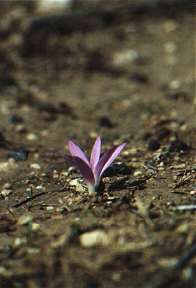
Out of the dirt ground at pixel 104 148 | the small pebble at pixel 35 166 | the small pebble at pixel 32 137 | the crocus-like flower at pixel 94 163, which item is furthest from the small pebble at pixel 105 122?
the crocus-like flower at pixel 94 163

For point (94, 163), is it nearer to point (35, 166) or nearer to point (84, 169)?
point (84, 169)

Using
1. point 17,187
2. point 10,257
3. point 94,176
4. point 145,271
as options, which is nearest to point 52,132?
point 17,187

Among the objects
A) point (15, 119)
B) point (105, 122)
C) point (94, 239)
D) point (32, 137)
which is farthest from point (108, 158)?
point (15, 119)

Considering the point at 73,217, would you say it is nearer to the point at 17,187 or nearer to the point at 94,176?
the point at 94,176

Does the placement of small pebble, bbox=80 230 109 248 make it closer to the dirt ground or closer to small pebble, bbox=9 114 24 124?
the dirt ground

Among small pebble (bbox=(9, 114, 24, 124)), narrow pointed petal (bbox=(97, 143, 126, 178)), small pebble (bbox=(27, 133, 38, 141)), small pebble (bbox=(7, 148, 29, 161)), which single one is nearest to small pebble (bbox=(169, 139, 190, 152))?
narrow pointed petal (bbox=(97, 143, 126, 178))

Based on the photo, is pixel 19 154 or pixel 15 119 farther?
pixel 15 119

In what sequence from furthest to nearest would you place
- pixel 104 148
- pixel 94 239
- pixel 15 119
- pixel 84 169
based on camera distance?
pixel 15 119 < pixel 104 148 < pixel 84 169 < pixel 94 239
